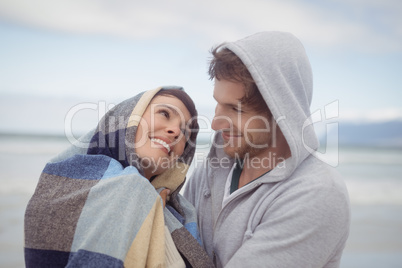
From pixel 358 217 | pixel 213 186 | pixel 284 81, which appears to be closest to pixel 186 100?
pixel 213 186

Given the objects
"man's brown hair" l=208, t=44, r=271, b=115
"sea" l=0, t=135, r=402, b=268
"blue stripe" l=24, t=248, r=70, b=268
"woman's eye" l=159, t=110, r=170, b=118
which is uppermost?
"man's brown hair" l=208, t=44, r=271, b=115

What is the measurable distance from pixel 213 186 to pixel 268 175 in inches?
19.0

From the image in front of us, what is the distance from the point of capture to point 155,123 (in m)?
2.17

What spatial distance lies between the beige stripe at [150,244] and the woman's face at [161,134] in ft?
Result: 1.25

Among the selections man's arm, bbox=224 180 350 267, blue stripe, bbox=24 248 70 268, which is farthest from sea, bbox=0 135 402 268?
blue stripe, bbox=24 248 70 268

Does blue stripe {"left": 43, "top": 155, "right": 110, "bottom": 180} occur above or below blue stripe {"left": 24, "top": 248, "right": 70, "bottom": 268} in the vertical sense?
above

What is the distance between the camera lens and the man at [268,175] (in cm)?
172

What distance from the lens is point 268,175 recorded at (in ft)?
6.54

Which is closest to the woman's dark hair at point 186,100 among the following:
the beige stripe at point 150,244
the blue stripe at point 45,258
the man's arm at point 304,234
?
the beige stripe at point 150,244

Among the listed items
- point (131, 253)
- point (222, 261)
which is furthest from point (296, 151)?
point (131, 253)

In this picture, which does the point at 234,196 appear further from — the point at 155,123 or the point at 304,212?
the point at 155,123

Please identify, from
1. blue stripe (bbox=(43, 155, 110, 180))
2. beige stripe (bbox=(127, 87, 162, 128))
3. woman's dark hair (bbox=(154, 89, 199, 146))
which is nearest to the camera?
blue stripe (bbox=(43, 155, 110, 180))

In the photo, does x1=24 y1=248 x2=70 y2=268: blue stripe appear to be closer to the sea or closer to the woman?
the woman

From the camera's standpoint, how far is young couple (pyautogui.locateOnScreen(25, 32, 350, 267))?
168 cm
